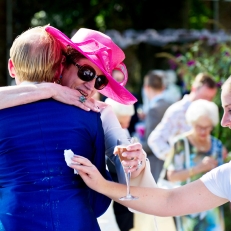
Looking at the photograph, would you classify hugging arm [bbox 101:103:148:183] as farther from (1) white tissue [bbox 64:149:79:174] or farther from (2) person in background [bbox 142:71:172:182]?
(2) person in background [bbox 142:71:172:182]

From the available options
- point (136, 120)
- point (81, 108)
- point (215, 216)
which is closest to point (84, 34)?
point (81, 108)

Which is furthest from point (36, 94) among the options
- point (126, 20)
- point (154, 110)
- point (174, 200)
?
point (126, 20)

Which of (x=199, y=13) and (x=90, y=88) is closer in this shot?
(x=90, y=88)

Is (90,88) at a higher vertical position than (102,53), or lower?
lower

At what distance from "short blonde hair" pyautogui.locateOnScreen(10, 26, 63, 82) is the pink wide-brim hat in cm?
7

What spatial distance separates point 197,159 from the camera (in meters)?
5.59

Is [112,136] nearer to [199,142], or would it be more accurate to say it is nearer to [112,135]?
[112,135]

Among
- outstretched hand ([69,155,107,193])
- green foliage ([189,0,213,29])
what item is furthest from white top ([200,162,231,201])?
green foliage ([189,0,213,29])

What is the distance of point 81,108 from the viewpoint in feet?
9.07

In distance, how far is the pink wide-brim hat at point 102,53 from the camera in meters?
2.85

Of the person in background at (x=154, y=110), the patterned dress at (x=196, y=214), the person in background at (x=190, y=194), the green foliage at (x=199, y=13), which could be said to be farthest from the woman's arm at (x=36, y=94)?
the green foliage at (x=199, y=13)

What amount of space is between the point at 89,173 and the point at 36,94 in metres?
0.40

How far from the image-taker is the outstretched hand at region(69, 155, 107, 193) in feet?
8.79

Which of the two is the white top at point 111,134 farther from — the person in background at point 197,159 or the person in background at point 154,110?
the person in background at point 154,110
